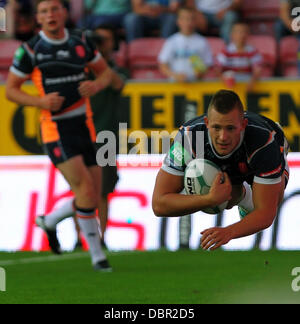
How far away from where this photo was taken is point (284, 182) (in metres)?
7.05

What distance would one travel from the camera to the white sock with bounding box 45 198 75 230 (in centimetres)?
927

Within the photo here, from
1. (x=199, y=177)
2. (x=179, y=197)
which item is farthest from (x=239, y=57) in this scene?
(x=179, y=197)

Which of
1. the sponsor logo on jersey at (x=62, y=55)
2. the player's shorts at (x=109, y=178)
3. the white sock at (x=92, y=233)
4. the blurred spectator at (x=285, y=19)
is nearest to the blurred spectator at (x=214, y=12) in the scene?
the blurred spectator at (x=285, y=19)

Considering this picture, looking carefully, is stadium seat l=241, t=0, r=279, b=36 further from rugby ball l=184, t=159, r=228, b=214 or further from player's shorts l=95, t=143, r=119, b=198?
rugby ball l=184, t=159, r=228, b=214

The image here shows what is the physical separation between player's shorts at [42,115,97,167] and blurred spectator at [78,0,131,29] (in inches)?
170

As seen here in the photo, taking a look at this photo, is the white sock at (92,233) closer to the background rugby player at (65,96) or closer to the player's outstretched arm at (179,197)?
the background rugby player at (65,96)

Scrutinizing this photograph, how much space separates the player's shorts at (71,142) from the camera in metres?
9.02

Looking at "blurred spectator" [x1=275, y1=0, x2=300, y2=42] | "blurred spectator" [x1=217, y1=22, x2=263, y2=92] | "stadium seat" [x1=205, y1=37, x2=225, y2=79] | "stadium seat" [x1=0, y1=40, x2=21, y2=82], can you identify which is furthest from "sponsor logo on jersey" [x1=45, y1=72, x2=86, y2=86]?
"blurred spectator" [x1=275, y1=0, x2=300, y2=42]

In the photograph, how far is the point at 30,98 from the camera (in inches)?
352

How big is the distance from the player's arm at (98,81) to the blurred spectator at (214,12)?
13.6ft

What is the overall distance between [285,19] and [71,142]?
5.07m

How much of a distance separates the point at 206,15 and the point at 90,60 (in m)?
4.54

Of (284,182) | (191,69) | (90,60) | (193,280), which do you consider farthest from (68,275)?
(191,69)

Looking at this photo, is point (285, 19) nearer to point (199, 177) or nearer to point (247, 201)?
point (247, 201)
